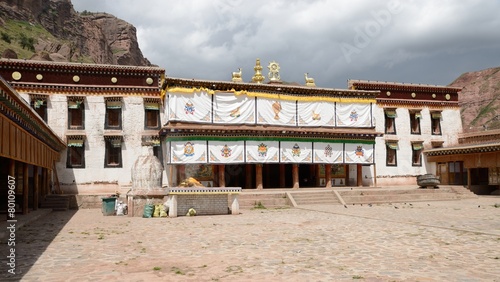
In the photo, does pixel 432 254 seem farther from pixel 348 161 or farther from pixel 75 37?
pixel 75 37

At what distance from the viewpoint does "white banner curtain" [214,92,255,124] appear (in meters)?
26.9

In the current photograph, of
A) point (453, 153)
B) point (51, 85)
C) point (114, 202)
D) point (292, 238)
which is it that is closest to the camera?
point (292, 238)

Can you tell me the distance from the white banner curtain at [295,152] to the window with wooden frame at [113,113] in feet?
35.5

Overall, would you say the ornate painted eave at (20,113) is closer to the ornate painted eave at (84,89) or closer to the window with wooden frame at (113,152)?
the window with wooden frame at (113,152)

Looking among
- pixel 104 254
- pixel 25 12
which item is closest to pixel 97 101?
pixel 104 254

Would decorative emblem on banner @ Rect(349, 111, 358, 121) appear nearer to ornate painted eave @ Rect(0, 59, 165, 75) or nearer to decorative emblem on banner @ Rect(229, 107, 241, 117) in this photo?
decorative emblem on banner @ Rect(229, 107, 241, 117)

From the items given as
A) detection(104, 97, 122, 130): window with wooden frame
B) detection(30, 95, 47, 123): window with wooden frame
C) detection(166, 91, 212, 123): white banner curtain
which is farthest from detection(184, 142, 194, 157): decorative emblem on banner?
detection(30, 95, 47, 123): window with wooden frame

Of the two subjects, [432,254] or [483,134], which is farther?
[483,134]

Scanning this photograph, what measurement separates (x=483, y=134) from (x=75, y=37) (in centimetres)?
8015

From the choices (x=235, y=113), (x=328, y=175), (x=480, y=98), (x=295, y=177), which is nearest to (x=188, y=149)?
(x=235, y=113)

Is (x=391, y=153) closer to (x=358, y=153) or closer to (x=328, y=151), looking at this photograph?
(x=358, y=153)

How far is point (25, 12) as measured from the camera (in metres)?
79.8

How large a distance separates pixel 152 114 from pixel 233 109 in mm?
5743

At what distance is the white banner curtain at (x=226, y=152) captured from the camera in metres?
26.3
